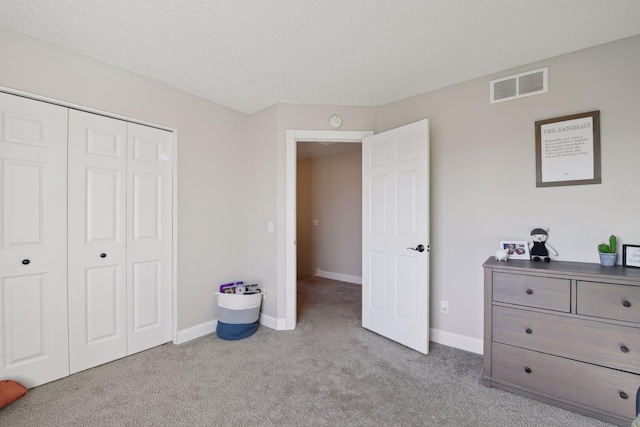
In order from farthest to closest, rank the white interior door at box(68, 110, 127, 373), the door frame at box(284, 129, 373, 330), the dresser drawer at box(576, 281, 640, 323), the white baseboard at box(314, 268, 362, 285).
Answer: the white baseboard at box(314, 268, 362, 285), the door frame at box(284, 129, 373, 330), the white interior door at box(68, 110, 127, 373), the dresser drawer at box(576, 281, 640, 323)

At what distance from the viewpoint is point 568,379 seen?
5.92 feet

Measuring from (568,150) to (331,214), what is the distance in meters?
3.87

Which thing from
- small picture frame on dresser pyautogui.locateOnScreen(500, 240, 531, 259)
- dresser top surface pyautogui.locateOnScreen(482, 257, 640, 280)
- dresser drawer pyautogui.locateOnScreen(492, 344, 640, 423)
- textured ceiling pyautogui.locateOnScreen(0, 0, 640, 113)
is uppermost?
textured ceiling pyautogui.locateOnScreen(0, 0, 640, 113)

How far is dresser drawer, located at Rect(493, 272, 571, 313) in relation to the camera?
1837 millimetres

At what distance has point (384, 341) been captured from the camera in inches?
110

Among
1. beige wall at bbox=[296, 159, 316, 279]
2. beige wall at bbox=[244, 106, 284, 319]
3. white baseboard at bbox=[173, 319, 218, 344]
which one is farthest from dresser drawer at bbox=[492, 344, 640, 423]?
beige wall at bbox=[296, 159, 316, 279]

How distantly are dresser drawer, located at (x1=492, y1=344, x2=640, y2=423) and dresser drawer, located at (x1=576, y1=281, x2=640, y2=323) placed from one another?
323mm

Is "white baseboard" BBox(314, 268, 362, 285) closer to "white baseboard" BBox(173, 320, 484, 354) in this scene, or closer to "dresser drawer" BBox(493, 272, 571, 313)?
"white baseboard" BBox(173, 320, 484, 354)

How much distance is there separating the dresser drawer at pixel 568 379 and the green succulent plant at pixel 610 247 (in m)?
0.76

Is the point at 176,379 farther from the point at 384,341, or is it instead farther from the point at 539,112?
the point at 539,112

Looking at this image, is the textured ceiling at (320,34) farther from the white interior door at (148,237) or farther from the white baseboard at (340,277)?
the white baseboard at (340,277)

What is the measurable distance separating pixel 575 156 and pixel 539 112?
437 mm

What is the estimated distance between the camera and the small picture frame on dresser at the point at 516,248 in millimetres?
2291

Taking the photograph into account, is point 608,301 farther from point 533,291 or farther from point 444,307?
point 444,307
